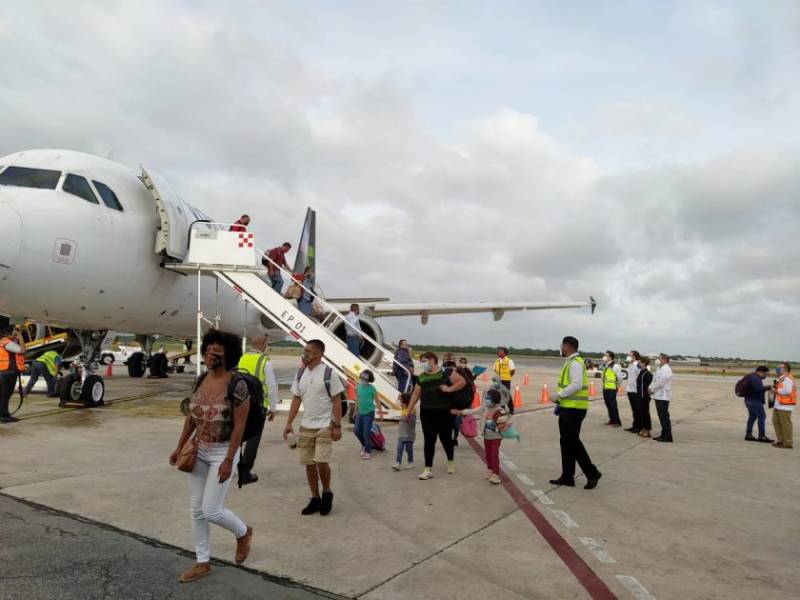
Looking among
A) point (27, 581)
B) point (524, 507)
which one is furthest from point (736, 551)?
point (27, 581)

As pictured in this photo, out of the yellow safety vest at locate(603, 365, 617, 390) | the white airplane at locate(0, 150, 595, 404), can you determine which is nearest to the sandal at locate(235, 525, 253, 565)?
the white airplane at locate(0, 150, 595, 404)

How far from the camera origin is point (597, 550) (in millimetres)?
4199

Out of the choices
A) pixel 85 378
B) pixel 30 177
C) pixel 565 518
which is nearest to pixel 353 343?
pixel 85 378

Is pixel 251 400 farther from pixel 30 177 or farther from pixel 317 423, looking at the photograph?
pixel 30 177

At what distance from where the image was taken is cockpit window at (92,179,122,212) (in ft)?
31.3

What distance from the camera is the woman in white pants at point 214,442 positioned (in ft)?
11.5

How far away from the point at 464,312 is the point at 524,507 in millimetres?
16928

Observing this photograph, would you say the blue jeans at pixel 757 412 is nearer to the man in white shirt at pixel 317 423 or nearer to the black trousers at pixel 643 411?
the black trousers at pixel 643 411

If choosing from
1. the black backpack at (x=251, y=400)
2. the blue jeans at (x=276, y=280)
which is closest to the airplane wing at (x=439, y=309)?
the blue jeans at (x=276, y=280)

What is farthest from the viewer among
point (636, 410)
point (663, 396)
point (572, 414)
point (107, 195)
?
point (636, 410)

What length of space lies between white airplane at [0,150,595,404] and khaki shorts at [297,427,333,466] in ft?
19.3

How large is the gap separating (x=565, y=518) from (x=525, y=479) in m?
1.62

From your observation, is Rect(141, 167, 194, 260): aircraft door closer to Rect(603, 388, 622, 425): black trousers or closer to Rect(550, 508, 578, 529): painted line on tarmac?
Rect(550, 508, 578, 529): painted line on tarmac

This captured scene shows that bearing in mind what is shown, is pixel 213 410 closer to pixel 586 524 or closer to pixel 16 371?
pixel 586 524
